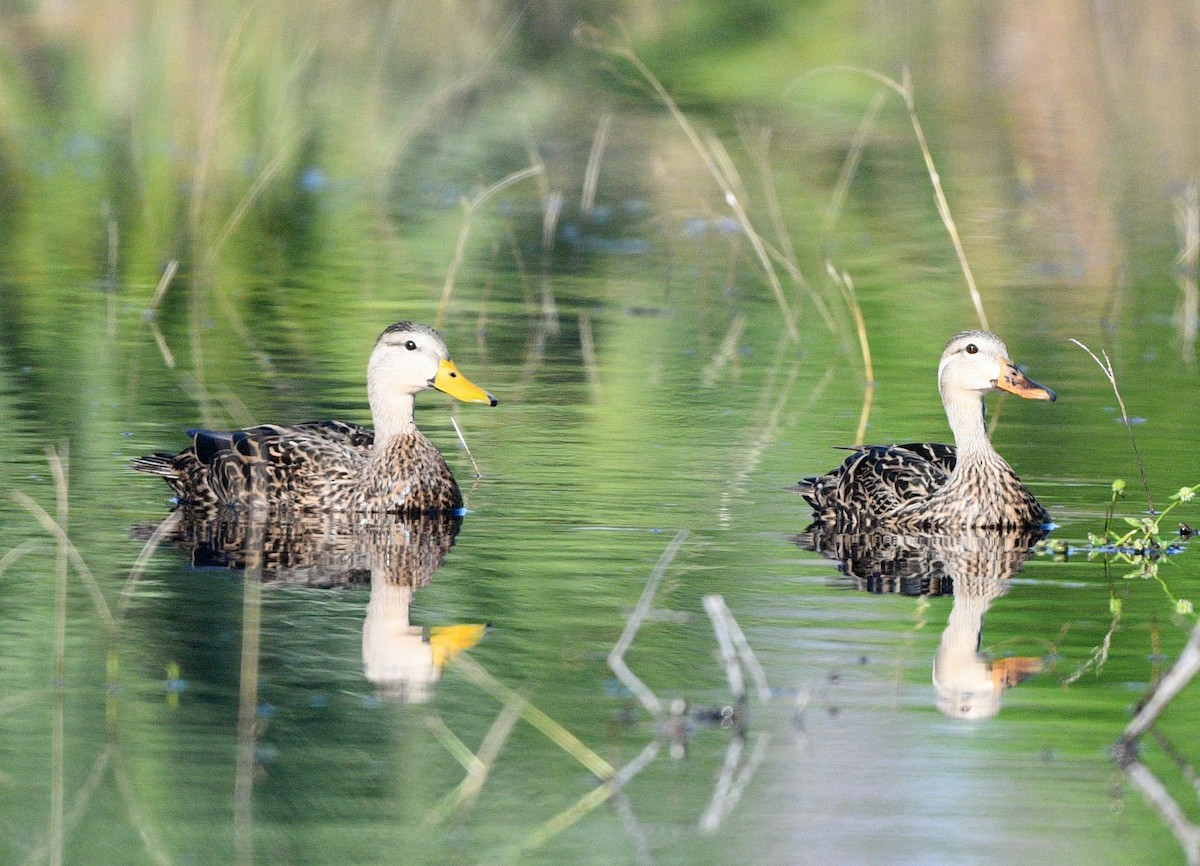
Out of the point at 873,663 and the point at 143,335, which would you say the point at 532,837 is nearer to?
the point at 873,663

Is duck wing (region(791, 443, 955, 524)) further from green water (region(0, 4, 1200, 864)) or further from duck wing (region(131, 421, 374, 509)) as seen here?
duck wing (region(131, 421, 374, 509))

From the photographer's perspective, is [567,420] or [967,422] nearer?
[967,422]

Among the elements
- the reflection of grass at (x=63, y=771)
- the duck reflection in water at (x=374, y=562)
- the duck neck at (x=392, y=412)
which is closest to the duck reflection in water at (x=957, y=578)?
the duck reflection in water at (x=374, y=562)

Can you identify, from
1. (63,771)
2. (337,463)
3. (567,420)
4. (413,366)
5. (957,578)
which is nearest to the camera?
(63,771)

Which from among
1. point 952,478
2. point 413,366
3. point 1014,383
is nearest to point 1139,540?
point 952,478

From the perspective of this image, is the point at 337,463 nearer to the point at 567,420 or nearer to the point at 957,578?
the point at 567,420

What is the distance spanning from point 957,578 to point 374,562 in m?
2.62

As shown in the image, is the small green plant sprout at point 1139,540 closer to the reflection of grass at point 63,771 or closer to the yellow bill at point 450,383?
the yellow bill at point 450,383

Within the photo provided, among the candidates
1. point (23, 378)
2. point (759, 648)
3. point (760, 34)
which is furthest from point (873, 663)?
point (760, 34)

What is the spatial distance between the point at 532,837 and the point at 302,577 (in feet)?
12.2

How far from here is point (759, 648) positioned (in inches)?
340

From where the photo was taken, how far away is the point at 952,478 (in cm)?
1152

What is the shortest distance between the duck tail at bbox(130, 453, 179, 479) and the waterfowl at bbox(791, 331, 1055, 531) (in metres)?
3.17

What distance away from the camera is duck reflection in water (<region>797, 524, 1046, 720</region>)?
8.17 m
